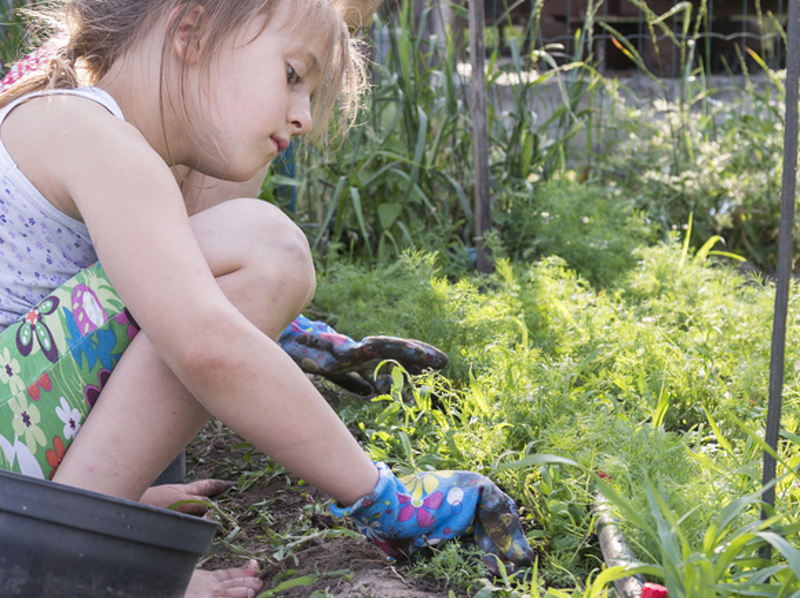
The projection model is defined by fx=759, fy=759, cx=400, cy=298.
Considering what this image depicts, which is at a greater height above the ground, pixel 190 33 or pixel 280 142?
pixel 190 33

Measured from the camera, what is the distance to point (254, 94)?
3.73ft

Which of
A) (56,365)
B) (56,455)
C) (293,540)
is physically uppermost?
(56,365)

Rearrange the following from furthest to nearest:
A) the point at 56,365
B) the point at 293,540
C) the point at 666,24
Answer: the point at 666,24 → the point at 293,540 → the point at 56,365

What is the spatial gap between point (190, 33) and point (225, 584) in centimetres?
81

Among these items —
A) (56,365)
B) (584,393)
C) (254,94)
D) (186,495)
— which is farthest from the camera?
(584,393)

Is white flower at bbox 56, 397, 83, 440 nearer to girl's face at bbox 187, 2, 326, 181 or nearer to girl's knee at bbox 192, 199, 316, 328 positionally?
girl's knee at bbox 192, 199, 316, 328

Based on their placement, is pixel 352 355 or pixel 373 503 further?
pixel 352 355

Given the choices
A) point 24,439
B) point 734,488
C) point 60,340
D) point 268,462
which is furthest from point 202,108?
point 734,488

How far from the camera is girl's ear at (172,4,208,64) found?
1129mm

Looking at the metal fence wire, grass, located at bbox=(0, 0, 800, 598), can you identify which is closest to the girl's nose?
grass, located at bbox=(0, 0, 800, 598)

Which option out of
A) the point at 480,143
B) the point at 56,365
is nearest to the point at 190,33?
the point at 56,365

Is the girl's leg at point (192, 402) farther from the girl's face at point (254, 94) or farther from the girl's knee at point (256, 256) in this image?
the girl's face at point (254, 94)

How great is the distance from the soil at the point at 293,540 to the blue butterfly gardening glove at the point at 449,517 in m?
0.06

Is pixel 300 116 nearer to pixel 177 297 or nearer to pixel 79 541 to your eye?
pixel 177 297
